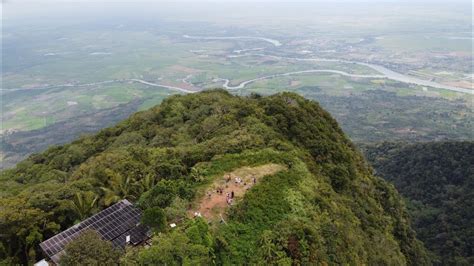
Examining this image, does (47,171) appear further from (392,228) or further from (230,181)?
(392,228)

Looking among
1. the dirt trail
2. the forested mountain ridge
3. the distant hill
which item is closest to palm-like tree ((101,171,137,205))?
the forested mountain ridge

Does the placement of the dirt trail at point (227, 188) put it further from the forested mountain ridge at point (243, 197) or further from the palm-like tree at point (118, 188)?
the palm-like tree at point (118, 188)

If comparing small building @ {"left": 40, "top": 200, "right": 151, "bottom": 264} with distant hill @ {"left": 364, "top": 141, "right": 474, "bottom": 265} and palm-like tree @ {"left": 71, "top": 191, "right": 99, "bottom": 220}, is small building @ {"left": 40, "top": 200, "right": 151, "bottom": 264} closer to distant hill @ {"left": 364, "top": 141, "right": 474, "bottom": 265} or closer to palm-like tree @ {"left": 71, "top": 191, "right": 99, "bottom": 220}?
palm-like tree @ {"left": 71, "top": 191, "right": 99, "bottom": 220}

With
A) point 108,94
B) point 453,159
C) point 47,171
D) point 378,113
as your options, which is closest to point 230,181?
point 47,171

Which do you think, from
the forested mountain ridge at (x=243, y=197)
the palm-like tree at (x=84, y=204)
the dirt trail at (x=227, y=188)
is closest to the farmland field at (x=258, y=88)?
the forested mountain ridge at (x=243, y=197)

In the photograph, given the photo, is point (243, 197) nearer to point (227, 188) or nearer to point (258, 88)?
point (227, 188)
